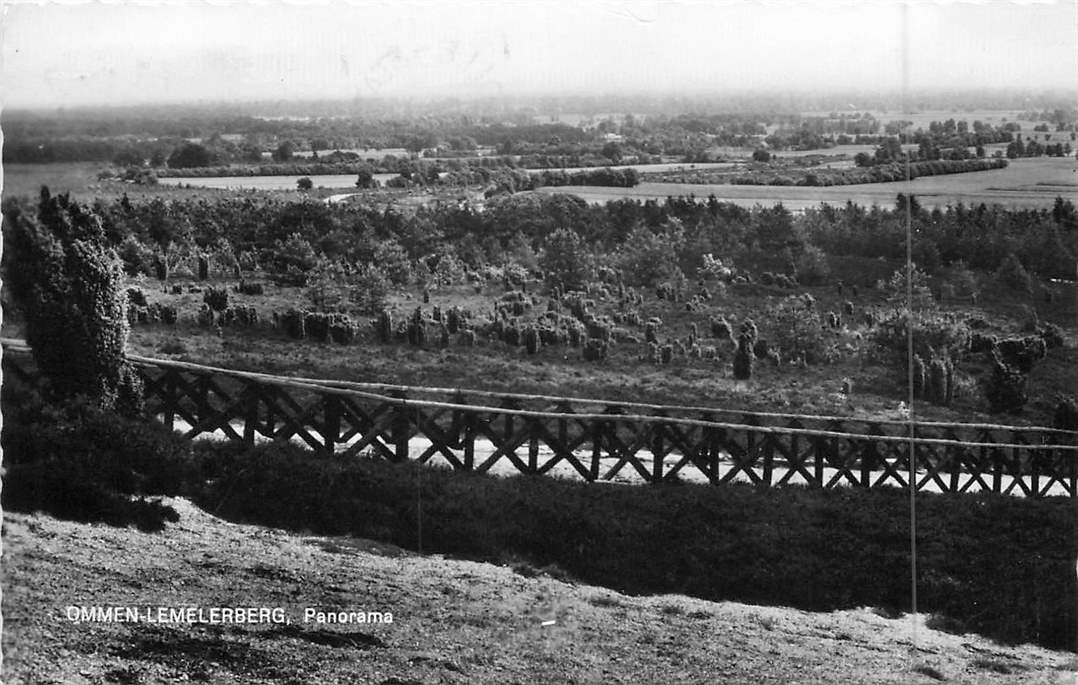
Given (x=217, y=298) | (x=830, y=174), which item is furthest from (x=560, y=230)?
(x=217, y=298)

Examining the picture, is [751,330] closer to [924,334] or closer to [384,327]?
[924,334]

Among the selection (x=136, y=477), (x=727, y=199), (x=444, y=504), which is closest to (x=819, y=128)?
(x=727, y=199)

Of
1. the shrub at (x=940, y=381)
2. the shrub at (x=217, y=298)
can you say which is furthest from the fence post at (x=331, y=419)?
the shrub at (x=940, y=381)

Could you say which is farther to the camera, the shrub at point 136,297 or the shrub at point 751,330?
the shrub at point 136,297

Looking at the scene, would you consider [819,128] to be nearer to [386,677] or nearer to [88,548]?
[386,677]

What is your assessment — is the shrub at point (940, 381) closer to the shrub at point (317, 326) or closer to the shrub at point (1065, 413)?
the shrub at point (1065, 413)

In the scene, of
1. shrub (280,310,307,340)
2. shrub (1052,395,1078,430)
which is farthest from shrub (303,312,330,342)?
shrub (1052,395,1078,430)
